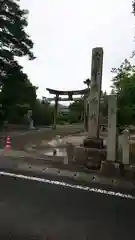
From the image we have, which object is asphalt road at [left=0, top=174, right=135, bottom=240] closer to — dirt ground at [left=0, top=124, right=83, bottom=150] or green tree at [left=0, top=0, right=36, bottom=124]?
dirt ground at [left=0, top=124, right=83, bottom=150]

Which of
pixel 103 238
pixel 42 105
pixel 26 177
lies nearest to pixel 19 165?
pixel 26 177

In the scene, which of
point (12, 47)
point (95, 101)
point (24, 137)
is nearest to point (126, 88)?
point (95, 101)

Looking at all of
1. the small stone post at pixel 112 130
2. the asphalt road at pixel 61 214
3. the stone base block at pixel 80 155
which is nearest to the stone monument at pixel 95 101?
the stone base block at pixel 80 155

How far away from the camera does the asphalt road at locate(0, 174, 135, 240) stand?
16.0 ft

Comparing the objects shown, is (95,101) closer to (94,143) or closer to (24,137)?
(94,143)

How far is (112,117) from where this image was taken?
10.5m

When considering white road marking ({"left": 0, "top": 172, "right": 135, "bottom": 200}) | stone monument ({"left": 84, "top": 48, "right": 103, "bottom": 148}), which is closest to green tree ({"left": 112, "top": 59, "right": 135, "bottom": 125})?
stone monument ({"left": 84, "top": 48, "right": 103, "bottom": 148})

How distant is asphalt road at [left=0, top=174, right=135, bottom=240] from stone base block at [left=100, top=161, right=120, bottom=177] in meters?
2.23

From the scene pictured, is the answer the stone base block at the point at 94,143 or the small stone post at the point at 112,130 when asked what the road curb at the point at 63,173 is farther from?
the stone base block at the point at 94,143

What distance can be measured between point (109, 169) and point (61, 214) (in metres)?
4.48

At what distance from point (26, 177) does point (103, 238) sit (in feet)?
15.8

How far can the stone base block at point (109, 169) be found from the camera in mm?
9977

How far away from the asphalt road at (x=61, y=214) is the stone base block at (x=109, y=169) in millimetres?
2235

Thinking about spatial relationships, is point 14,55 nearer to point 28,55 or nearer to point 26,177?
point 28,55
